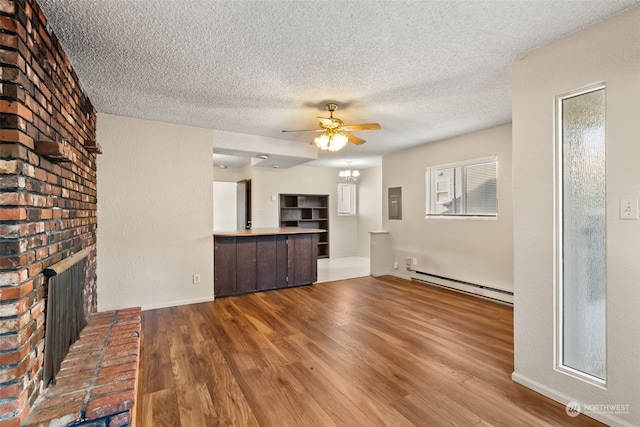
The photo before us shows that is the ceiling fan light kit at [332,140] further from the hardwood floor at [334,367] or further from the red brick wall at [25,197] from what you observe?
the red brick wall at [25,197]

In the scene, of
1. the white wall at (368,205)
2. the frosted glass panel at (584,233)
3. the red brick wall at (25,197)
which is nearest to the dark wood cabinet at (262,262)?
the red brick wall at (25,197)

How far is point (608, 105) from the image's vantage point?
1.73 meters

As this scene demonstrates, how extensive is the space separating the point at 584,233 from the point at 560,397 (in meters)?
1.08

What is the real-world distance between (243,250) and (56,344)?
2858 mm

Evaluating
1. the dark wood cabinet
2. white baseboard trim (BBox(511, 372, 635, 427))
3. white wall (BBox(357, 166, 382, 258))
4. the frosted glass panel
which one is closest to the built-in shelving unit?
white wall (BBox(357, 166, 382, 258))

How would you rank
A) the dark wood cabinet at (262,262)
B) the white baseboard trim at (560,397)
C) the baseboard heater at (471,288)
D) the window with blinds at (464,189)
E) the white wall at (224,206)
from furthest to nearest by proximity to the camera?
the white wall at (224,206) < the dark wood cabinet at (262,262) < the window with blinds at (464,189) < the baseboard heater at (471,288) < the white baseboard trim at (560,397)

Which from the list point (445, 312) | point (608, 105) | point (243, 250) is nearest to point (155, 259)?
point (243, 250)

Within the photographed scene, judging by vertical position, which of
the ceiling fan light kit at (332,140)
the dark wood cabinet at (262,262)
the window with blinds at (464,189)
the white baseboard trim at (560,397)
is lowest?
the white baseboard trim at (560,397)

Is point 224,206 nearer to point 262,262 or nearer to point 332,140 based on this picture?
point 262,262

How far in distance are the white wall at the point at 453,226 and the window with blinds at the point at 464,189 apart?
0.09 metres

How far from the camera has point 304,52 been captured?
2182 mm

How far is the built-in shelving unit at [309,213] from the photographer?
771cm

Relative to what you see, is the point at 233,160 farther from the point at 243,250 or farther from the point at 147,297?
the point at 147,297

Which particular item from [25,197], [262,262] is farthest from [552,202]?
[262,262]
